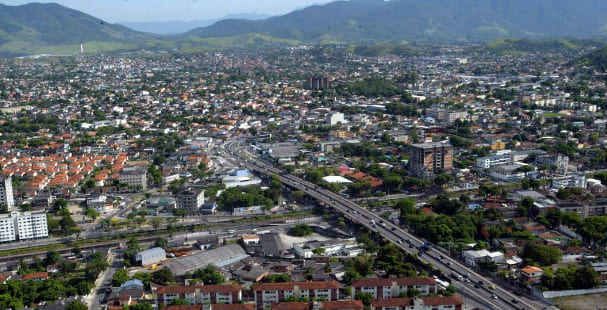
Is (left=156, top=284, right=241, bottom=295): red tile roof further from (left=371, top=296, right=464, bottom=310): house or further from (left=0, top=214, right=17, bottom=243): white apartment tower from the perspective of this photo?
(left=0, top=214, right=17, bottom=243): white apartment tower

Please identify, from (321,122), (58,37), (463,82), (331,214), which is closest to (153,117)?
(321,122)

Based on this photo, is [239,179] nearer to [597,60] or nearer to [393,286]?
[393,286]

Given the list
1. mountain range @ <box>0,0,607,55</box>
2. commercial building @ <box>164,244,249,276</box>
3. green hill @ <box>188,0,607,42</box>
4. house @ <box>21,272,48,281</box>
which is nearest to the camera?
house @ <box>21,272,48,281</box>

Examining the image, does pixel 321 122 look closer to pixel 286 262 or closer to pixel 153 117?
pixel 153 117

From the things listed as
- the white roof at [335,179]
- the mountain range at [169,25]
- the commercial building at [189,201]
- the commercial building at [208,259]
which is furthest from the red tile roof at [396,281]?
the mountain range at [169,25]

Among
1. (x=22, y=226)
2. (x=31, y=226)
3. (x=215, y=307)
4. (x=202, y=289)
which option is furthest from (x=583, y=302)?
(x=22, y=226)

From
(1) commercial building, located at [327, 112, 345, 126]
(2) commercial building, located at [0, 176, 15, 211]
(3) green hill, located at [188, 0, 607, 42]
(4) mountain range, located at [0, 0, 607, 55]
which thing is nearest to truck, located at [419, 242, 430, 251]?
(2) commercial building, located at [0, 176, 15, 211]

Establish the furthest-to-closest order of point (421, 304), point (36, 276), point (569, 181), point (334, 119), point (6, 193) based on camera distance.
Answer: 1. point (334, 119)
2. point (569, 181)
3. point (6, 193)
4. point (36, 276)
5. point (421, 304)

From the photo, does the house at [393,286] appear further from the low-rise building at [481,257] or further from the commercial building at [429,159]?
the commercial building at [429,159]
